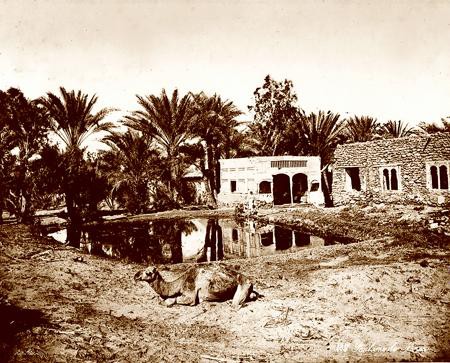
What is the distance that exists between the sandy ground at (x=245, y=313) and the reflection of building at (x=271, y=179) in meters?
15.4

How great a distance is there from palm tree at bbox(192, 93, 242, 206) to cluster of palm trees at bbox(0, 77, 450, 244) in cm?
8

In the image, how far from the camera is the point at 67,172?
19.0m

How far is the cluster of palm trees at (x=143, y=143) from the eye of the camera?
1703cm

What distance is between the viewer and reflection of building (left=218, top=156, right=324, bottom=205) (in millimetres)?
25297

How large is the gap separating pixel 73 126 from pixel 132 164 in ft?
16.4

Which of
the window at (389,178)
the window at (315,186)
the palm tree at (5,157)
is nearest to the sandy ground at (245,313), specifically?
the palm tree at (5,157)

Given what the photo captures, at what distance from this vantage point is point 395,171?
19141 mm

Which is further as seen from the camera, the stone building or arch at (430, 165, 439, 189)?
arch at (430, 165, 439, 189)

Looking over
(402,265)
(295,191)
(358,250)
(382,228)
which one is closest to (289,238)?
(382,228)

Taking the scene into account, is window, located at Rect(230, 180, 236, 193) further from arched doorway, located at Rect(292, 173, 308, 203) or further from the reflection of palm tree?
the reflection of palm tree

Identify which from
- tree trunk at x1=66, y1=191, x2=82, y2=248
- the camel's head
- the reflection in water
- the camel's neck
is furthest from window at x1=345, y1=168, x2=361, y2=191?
the camel's neck

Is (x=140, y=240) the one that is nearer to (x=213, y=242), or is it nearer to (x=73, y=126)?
(x=213, y=242)

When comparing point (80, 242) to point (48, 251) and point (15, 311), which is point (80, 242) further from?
point (15, 311)

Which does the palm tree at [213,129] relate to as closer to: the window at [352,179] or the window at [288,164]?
the window at [288,164]
